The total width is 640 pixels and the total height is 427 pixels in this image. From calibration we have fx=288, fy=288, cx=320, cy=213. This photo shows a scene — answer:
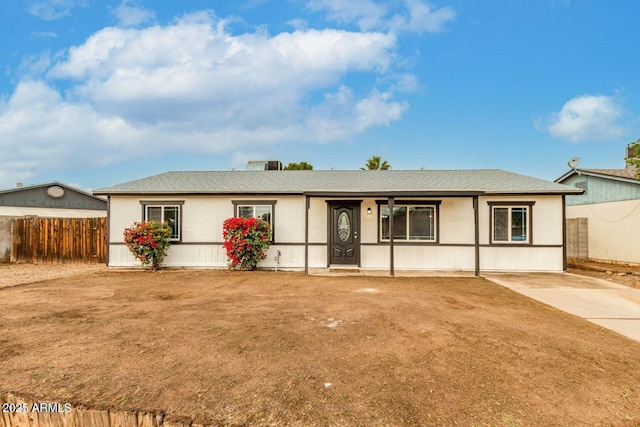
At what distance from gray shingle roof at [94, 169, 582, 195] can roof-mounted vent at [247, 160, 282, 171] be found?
1.55 m

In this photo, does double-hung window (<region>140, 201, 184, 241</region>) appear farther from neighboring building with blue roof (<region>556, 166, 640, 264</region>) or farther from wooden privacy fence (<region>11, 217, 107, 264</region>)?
neighboring building with blue roof (<region>556, 166, 640, 264</region>)

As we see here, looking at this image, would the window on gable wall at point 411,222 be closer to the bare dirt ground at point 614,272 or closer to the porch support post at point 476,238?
the porch support post at point 476,238

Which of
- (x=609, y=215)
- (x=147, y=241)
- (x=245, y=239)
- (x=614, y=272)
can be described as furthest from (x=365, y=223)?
(x=609, y=215)

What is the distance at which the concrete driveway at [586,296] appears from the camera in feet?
15.8

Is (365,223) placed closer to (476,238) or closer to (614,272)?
(476,238)

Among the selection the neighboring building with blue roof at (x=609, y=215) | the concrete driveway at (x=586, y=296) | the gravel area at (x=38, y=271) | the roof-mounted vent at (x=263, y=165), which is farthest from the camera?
the roof-mounted vent at (x=263, y=165)

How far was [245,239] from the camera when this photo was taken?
9.37 metres

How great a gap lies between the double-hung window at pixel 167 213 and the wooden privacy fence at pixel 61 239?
7.31 feet

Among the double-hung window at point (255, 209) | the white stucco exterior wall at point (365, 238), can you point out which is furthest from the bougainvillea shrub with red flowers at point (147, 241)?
the double-hung window at point (255, 209)

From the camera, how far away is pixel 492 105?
15766mm

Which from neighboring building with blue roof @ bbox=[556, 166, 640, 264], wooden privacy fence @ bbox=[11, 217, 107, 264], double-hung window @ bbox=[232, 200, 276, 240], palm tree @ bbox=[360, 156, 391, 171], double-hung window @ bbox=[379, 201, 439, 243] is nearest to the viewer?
double-hung window @ bbox=[379, 201, 439, 243]

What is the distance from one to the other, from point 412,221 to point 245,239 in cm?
566

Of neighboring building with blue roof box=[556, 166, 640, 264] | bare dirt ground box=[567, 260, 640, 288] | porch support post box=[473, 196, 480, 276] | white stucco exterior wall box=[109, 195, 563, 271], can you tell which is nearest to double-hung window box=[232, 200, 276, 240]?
white stucco exterior wall box=[109, 195, 563, 271]

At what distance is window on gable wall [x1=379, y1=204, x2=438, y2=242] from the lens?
986 cm
